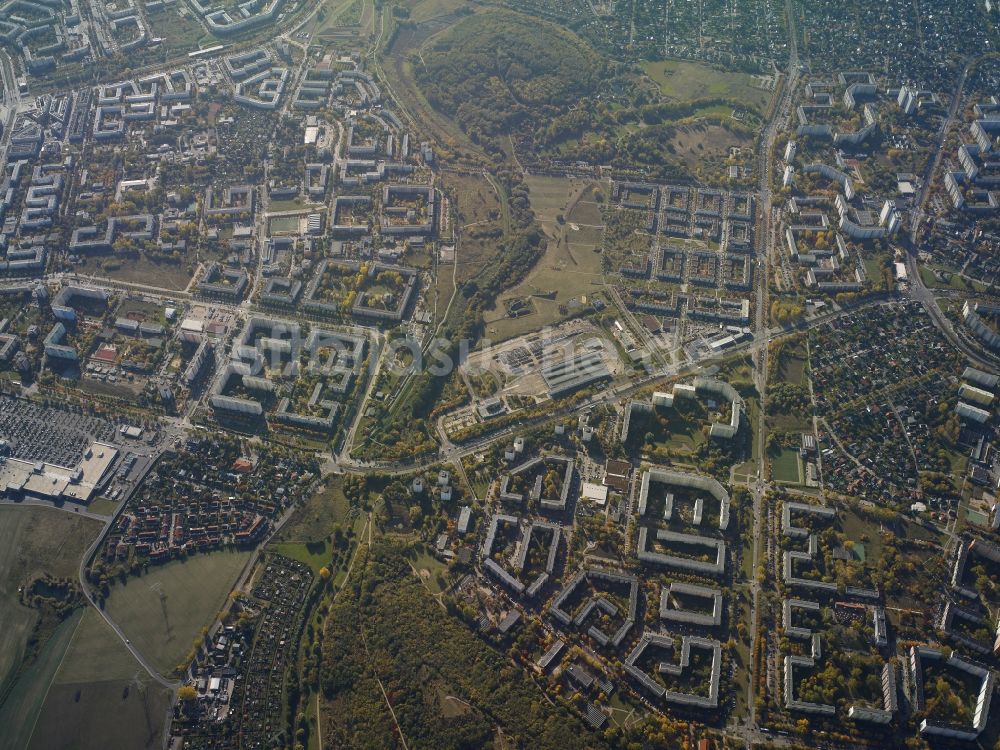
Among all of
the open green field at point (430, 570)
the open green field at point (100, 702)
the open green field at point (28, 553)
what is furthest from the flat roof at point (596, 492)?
the open green field at point (28, 553)

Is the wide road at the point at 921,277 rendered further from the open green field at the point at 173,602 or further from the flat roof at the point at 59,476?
the flat roof at the point at 59,476

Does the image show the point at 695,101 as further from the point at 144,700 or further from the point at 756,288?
the point at 144,700

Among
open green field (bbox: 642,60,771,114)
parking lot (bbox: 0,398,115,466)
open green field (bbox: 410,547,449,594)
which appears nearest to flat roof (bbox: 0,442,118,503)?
parking lot (bbox: 0,398,115,466)

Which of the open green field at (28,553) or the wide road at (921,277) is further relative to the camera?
the wide road at (921,277)

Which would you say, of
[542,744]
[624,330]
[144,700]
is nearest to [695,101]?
[624,330]

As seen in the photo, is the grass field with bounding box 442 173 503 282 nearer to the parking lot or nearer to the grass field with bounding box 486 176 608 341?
the grass field with bounding box 486 176 608 341
